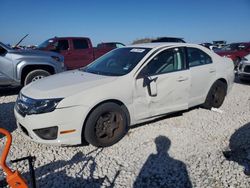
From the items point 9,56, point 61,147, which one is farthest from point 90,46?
point 61,147

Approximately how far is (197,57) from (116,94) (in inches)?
86.3

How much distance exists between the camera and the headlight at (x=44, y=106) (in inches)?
134

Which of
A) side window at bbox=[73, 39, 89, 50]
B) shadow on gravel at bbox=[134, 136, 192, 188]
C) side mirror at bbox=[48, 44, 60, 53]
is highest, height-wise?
side window at bbox=[73, 39, 89, 50]

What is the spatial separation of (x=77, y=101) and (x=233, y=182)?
2.24 meters

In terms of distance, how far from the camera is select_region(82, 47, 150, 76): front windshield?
424 centimetres

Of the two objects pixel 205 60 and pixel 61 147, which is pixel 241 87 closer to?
pixel 205 60

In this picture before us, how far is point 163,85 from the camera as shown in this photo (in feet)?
14.2

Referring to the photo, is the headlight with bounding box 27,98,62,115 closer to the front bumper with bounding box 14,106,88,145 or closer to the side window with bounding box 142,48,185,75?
the front bumper with bounding box 14,106,88,145

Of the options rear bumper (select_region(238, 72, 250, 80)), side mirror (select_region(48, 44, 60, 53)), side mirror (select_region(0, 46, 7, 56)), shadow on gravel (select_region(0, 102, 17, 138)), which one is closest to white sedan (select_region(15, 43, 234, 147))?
shadow on gravel (select_region(0, 102, 17, 138))

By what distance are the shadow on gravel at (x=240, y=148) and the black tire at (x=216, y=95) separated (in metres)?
0.96

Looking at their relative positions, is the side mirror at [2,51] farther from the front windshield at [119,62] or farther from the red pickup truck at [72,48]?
the red pickup truck at [72,48]

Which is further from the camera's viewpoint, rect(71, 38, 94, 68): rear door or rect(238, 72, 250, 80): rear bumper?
rect(71, 38, 94, 68): rear door

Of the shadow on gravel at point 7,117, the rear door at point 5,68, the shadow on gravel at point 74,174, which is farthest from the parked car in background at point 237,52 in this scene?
the shadow on gravel at point 74,174

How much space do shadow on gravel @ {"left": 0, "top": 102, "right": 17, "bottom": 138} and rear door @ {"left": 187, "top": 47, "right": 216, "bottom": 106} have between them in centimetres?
348
